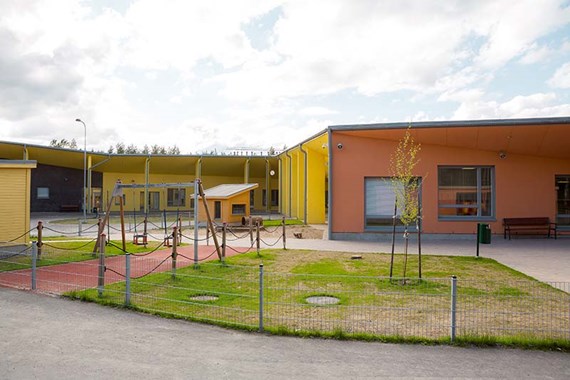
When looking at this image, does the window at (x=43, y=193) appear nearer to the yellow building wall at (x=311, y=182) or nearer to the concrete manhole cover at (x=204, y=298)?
the yellow building wall at (x=311, y=182)

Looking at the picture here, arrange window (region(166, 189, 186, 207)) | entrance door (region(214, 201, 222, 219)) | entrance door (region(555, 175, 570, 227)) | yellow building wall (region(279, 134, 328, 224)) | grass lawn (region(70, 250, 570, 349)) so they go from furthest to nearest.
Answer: window (region(166, 189, 186, 207)) → yellow building wall (region(279, 134, 328, 224)) → entrance door (region(214, 201, 222, 219)) → entrance door (region(555, 175, 570, 227)) → grass lawn (region(70, 250, 570, 349))

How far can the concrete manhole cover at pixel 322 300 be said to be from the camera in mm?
8288

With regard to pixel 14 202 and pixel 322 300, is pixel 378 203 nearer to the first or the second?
pixel 322 300

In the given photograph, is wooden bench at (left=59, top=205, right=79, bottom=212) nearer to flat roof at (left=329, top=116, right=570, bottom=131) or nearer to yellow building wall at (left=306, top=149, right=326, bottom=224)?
yellow building wall at (left=306, top=149, right=326, bottom=224)

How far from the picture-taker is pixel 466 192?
771 inches

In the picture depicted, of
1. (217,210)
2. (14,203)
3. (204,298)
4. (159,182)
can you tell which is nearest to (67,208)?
(159,182)

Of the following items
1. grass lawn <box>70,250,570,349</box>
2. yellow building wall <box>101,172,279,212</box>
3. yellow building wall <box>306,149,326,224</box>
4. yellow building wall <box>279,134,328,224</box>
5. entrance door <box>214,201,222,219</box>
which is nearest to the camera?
grass lawn <box>70,250,570,349</box>

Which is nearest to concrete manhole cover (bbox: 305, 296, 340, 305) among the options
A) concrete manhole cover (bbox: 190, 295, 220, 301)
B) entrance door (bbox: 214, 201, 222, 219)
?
concrete manhole cover (bbox: 190, 295, 220, 301)

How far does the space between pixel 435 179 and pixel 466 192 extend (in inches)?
65.9

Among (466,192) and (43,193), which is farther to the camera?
(43,193)

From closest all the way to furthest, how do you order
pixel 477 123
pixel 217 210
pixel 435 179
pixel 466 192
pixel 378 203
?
pixel 477 123 → pixel 435 179 → pixel 378 203 → pixel 466 192 → pixel 217 210

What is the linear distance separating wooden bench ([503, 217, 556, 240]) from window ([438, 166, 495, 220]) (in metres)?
0.74

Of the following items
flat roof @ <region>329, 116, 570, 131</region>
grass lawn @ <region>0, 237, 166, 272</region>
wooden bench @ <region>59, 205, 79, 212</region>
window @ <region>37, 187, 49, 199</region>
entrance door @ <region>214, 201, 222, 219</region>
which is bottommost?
grass lawn @ <region>0, 237, 166, 272</region>

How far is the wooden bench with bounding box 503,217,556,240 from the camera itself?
19172mm
